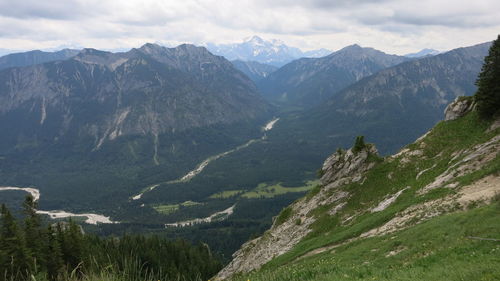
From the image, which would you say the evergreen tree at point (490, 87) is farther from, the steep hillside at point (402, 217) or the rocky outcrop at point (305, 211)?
the rocky outcrop at point (305, 211)

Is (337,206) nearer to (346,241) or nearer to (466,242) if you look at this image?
(346,241)

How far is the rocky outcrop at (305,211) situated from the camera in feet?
209

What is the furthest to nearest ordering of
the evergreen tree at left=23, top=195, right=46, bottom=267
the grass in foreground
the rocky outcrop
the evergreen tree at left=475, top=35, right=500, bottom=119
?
1. the rocky outcrop
2. the evergreen tree at left=475, top=35, right=500, bottom=119
3. the evergreen tree at left=23, top=195, right=46, bottom=267
4. the grass in foreground

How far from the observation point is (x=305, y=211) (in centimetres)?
7069

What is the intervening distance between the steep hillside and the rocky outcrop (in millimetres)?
253

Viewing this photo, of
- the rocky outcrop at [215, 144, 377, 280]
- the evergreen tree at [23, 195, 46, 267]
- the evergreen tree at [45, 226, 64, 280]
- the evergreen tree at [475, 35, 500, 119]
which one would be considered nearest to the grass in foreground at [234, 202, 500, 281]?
the rocky outcrop at [215, 144, 377, 280]

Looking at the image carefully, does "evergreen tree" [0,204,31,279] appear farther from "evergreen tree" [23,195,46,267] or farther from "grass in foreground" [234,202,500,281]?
"grass in foreground" [234,202,500,281]

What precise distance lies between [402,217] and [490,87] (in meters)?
28.8

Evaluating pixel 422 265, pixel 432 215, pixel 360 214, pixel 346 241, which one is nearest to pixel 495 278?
pixel 422 265

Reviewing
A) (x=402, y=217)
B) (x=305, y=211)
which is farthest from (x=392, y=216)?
(x=305, y=211)

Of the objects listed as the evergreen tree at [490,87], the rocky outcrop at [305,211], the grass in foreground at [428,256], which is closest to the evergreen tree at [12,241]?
the grass in foreground at [428,256]

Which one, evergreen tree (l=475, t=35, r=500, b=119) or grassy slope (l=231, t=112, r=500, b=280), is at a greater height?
evergreen tree (l=475, t=35, r=500, b=119)

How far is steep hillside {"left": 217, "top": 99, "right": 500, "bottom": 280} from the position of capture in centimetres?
2156

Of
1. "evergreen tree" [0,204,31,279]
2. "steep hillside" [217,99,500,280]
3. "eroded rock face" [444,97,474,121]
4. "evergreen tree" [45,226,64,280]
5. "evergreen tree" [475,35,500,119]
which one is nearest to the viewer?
"steep hillside" [217,99,500,280]
